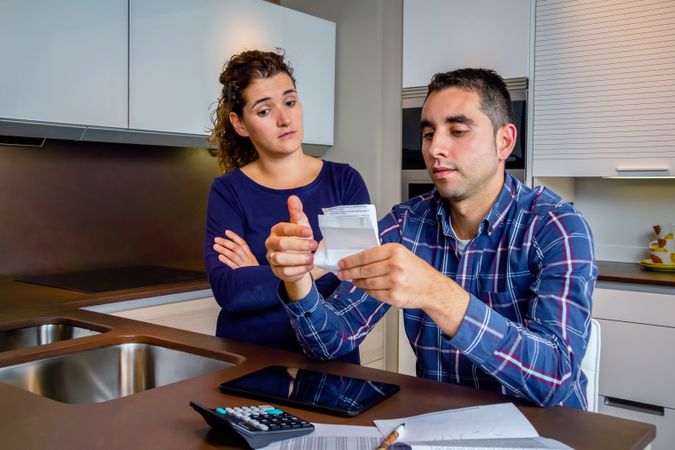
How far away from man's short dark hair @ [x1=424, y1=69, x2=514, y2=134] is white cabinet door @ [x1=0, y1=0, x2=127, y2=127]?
62.7 inches

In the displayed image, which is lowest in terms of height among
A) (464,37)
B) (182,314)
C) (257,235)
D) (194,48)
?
(182,314)

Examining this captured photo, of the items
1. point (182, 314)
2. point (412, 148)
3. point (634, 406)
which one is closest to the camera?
point (182, 314)

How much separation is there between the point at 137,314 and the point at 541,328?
1.68 metres

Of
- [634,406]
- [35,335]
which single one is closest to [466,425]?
[35,335]

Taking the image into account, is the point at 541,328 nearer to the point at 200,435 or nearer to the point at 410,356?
the point at 200,435

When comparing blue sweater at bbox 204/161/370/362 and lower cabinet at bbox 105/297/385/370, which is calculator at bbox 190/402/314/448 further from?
lower cabinet at bbox 105/297/385/370

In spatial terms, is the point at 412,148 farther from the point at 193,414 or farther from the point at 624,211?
the point at 193,414

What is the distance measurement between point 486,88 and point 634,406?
1.89 metres

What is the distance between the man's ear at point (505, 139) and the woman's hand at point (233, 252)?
703 mm

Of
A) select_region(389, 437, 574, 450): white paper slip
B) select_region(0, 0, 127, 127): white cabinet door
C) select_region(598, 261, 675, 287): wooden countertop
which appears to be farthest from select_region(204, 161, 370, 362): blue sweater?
select_region(598, 261, 675, 287): wooden countertop

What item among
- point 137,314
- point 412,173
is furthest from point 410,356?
point 137,314

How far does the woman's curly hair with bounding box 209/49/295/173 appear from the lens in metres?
1.93

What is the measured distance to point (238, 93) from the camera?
1.95 meters

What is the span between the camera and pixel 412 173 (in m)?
3.51
